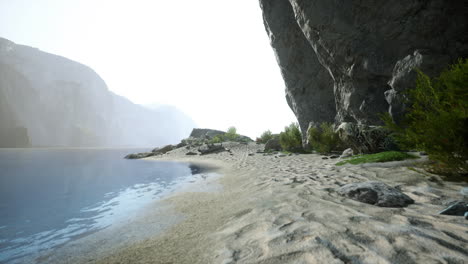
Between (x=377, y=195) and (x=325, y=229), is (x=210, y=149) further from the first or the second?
(x=325, y=229)

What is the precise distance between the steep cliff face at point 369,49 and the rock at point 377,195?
249 inches

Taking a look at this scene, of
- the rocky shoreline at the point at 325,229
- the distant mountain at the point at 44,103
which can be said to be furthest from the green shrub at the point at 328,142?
the distant mountain at the point at 44,103

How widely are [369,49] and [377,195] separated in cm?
1081

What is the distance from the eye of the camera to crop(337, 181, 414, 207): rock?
9.19ft

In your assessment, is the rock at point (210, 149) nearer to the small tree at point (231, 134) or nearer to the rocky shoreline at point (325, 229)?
the small tree at point (231, 134)

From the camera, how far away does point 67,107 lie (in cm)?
11619

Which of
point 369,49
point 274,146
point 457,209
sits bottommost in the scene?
point 457,209

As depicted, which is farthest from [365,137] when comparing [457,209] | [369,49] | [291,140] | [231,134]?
[231,134]

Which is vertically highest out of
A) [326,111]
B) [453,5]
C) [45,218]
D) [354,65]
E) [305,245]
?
[453,5]

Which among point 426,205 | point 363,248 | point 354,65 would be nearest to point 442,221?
point 426,205

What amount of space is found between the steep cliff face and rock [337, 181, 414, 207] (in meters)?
6.32

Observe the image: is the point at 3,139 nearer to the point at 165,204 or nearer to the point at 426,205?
the point at 165,204

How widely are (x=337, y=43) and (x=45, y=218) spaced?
47.9 ft

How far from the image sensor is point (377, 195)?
2.97 meters
